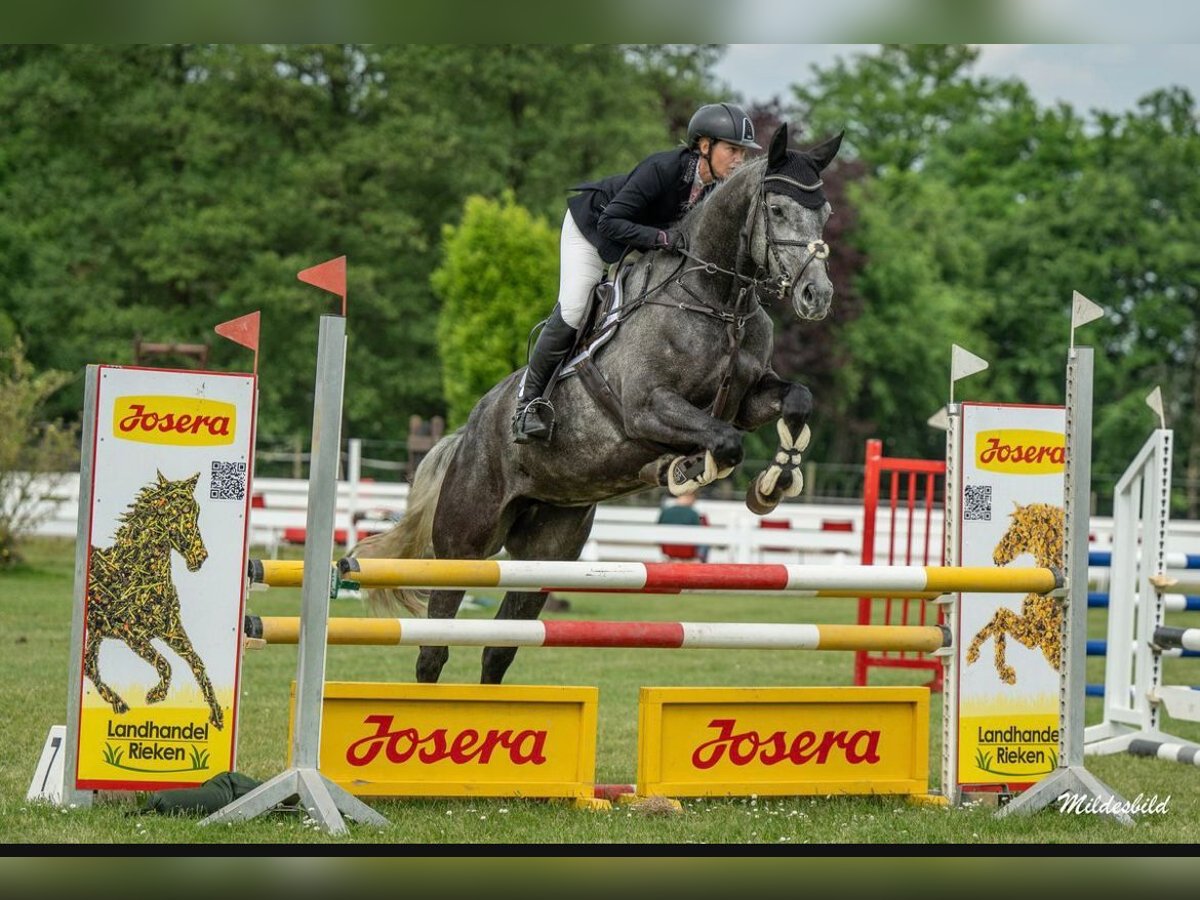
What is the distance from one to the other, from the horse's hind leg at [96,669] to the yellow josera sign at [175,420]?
60cm

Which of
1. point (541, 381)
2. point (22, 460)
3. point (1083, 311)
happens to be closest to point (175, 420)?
point (541, 381)

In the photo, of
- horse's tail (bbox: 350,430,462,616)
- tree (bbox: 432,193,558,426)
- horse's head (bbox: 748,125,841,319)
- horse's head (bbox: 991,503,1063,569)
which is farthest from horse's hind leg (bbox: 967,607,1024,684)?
tree (bbox: 432,193,558,426)

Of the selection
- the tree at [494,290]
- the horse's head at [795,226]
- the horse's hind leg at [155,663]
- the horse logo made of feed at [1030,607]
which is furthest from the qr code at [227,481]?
the tree at [494,290]

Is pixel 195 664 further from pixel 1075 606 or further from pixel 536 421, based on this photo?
pixel 1075 606

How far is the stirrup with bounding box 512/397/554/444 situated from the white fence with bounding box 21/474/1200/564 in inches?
368

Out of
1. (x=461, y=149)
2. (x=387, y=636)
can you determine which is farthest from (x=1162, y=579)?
(x=461, y=149)

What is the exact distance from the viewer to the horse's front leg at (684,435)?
505 centimetres

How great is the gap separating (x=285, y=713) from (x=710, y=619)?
6.45 meters

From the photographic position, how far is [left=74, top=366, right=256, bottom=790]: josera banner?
4.49 metres

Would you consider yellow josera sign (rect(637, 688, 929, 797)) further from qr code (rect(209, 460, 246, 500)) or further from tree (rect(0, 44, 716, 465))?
tree (rect(0, 44, 716, 465))

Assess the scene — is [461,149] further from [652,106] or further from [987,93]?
[987,93]

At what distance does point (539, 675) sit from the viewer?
880 centimetres

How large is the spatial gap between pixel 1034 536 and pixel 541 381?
6.30 ft

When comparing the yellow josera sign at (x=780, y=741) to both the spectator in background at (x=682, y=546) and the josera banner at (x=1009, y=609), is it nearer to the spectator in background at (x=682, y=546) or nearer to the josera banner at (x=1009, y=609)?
the josera banner at (x=1009, y=609)
